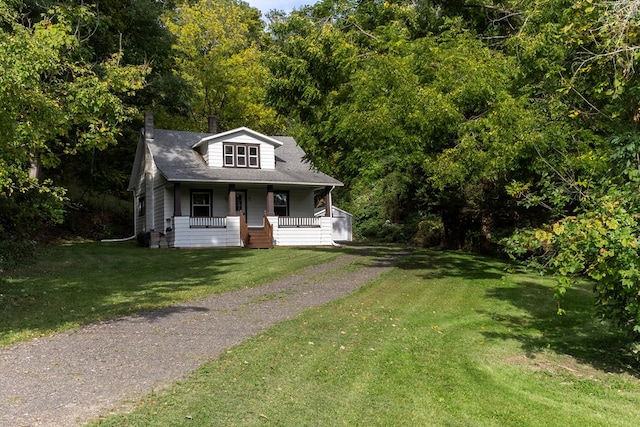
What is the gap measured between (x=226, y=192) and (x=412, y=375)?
1951 centimetres

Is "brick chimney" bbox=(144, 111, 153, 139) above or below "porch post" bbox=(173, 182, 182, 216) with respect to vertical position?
above

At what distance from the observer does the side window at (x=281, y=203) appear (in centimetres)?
2531

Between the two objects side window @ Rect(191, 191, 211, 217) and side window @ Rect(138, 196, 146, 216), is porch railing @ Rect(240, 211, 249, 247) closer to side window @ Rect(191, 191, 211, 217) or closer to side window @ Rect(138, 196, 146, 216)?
side window @ Rect(191, 191, 211, 217)

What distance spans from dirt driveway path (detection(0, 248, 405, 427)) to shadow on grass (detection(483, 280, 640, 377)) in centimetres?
361

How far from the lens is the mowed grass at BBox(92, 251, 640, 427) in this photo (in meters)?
4.39

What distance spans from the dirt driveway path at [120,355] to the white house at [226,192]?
1208cm

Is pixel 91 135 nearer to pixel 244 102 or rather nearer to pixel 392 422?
pixel 392 422

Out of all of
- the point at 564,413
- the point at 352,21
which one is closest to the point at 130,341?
the point at 564,413

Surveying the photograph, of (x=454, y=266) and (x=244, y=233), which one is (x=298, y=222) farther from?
(x=454, y=266)

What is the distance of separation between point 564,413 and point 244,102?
3497cm

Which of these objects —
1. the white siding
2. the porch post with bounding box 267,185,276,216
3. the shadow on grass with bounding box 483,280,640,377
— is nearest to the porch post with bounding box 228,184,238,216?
the porch post with bounding box 267,185,276,216

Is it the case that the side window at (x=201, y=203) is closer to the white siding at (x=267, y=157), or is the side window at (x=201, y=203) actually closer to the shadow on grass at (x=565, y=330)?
the white siding at (x=267, y=157)

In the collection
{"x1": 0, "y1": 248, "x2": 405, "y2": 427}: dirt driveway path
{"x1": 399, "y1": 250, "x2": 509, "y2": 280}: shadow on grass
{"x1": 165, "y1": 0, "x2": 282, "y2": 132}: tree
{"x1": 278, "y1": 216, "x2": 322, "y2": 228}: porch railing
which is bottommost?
{"x1": 0, "y1": 248, "x2": 405, "y2": 427}: dirt driveway path

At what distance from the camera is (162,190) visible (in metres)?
23.2
